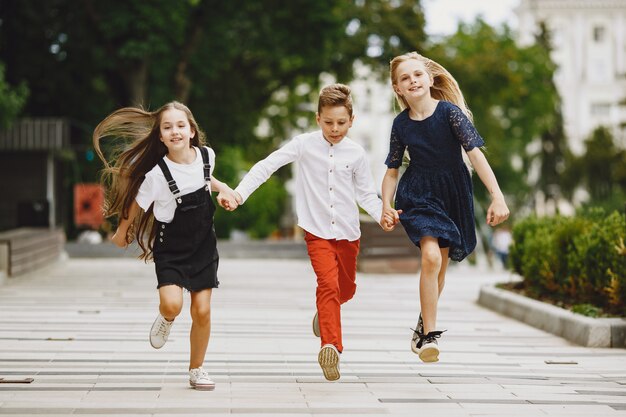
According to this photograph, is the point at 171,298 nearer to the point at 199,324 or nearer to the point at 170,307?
the point at 170,307

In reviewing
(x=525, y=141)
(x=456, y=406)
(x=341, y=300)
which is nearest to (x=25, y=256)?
(x=341, y=300)

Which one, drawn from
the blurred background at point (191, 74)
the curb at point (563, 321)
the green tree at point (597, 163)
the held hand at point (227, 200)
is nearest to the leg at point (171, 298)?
the held hand at point (227, 200)

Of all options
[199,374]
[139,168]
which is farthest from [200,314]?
[139,168]

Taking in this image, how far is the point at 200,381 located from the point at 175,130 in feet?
4.71

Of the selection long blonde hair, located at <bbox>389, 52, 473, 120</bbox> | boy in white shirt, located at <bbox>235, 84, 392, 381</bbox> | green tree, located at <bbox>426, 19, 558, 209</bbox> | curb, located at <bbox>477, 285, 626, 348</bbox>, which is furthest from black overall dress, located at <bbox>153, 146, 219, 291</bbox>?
green tree, located at <bbox>426, 19, 558, 209</bbox>

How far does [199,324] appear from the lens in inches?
270

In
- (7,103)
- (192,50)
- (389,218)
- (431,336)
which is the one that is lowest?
(431,336)

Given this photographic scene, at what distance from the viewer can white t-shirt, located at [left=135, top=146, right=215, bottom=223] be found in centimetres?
686

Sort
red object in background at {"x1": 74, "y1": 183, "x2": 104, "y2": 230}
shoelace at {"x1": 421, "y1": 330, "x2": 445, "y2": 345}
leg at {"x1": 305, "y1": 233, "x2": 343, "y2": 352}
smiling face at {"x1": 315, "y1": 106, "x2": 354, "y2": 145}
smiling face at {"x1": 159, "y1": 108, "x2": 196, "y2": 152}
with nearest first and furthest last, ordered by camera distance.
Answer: smiling face at {"x1": 159, "y1": 108, "x2": 196, "y2": 152} → leg at {"x1": 305, "y1": 233, "x2": 343, "y2": 352} → shoelace at {"x1": 421, "y1": 330, "x2": 445, "y2": 345} → smiling face at {"x1": 315, "y1": 106, "x2": 354, "y2": 145} → red object in background at {"x1": 74, "y1": 183, "x2": 104, "y2": 230}

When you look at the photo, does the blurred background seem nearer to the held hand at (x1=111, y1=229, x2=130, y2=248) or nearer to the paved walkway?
the paved walkway

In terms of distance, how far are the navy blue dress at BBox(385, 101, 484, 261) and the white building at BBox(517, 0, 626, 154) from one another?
323ft

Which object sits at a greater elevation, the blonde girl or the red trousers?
the blonde girl

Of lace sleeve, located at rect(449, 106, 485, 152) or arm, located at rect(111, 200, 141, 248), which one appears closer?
arm, located at rect(111, 200, 141, 248)

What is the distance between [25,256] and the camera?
18.0m
